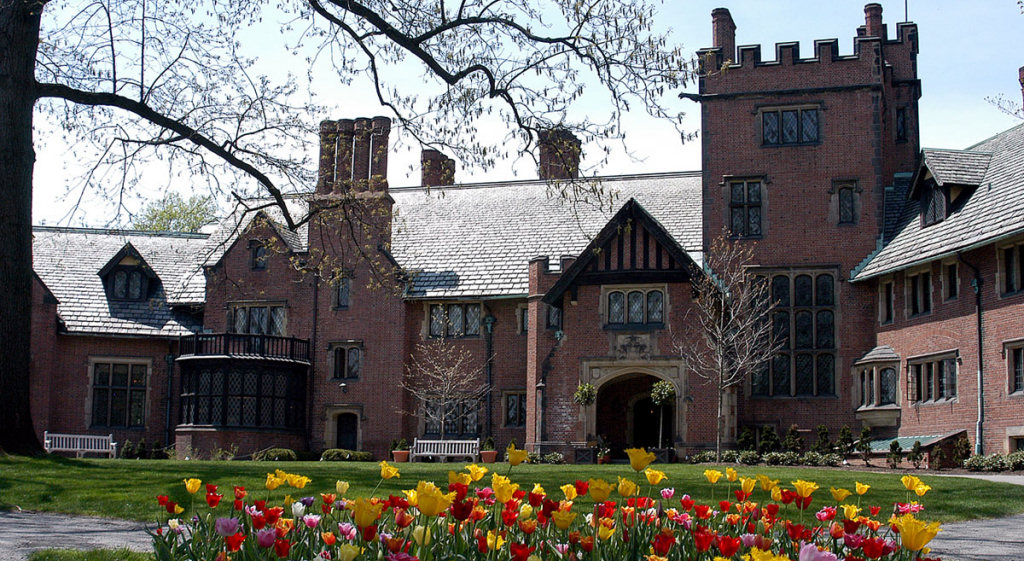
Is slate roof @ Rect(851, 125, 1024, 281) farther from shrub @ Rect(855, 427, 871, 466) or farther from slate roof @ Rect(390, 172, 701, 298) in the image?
slate roof @ Rect(390, 172, 701, 298)

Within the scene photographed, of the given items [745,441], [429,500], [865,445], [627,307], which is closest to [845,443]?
[865,445]

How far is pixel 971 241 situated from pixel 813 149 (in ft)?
21.8

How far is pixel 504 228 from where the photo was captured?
36.0 m

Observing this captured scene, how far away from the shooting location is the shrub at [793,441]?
1075 inches

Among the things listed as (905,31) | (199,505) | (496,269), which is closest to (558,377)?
(496,269)

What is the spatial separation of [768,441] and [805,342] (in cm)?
314

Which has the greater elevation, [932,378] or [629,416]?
[932,378]

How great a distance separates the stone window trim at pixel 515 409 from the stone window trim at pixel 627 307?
4.67 metres

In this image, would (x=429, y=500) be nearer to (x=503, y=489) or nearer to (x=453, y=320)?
(x=503, y=489)

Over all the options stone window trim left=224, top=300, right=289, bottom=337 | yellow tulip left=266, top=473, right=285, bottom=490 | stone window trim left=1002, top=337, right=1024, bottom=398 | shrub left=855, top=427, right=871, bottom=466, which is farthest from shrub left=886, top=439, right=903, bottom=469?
yellow tulip left=266, top=473, right=285, bottom=490

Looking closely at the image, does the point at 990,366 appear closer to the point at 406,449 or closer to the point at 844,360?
the point at 844,360

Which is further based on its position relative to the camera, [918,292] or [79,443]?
[79,443]

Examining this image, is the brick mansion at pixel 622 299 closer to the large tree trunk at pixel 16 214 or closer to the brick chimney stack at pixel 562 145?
the brick chimney stack at pixel 562 145

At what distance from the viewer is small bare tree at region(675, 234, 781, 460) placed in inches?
1065
